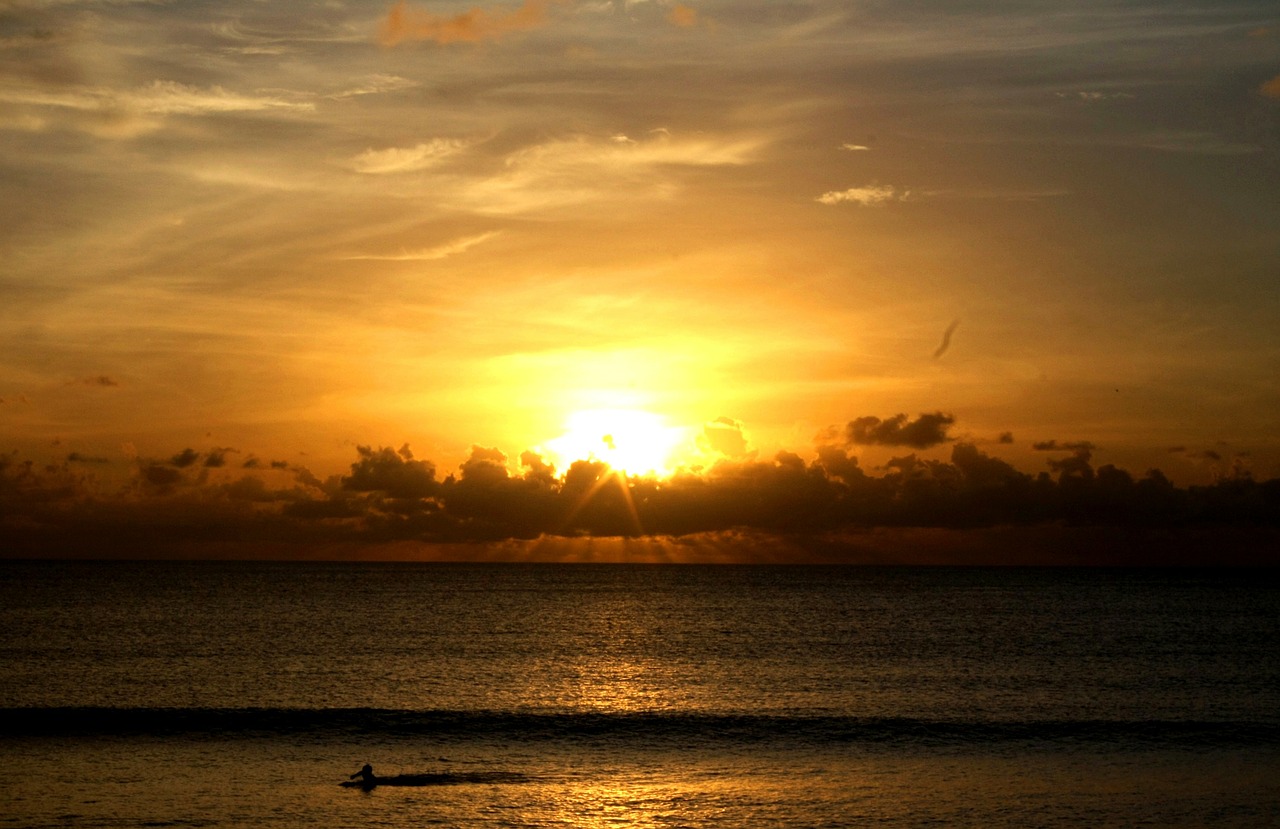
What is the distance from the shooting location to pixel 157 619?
126 metres

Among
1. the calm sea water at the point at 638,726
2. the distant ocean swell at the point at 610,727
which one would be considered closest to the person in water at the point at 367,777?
the calm sea water at the point at 638,726

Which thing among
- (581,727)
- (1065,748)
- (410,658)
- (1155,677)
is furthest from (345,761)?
(1155,677)

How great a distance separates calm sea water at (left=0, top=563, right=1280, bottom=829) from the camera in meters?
37.8

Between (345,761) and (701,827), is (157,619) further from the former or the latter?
(701,827)

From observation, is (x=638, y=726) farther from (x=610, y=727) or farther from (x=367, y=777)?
(x=367, y=777)

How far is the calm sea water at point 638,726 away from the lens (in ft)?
124

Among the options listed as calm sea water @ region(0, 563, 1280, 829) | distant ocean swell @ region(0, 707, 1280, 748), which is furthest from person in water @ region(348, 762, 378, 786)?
distant ocean swell @ region(0, 707, 1280, 748)

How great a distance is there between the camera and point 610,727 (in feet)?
182

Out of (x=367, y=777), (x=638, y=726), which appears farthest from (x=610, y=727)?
(x=367, y=777)

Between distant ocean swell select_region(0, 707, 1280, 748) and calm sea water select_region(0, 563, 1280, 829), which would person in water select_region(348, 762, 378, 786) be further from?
distant ocean swell select_region(0, 707, 1280, 748)

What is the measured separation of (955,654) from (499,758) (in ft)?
181

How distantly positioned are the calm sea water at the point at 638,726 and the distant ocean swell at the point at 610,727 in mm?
268

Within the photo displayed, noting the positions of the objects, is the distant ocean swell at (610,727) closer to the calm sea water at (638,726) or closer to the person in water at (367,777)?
the calm sea water at (638,726)

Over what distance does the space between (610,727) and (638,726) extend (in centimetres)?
141
